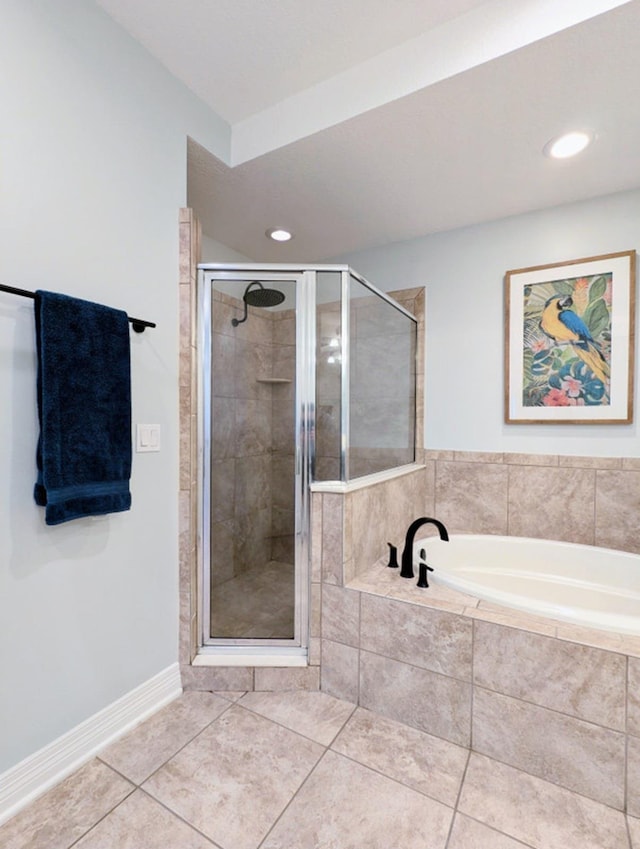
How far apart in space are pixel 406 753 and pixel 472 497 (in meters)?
1.54

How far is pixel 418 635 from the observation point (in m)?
1.58

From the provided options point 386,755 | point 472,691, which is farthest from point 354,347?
point 386,755

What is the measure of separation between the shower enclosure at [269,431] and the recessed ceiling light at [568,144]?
1042mm

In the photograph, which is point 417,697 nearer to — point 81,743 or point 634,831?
point 634,831

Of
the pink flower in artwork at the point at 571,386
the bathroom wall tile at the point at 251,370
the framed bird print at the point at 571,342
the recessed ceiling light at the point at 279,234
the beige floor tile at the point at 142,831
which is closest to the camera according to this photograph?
the beige floor tile at the point at 142,831

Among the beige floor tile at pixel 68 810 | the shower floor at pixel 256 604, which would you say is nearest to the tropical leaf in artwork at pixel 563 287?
the shower floor at pixel 256 604

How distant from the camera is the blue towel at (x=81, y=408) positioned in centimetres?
124

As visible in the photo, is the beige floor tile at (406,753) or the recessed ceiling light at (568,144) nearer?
the beige floor tile at (406,753)

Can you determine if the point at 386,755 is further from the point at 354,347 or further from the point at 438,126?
the point at 438,126

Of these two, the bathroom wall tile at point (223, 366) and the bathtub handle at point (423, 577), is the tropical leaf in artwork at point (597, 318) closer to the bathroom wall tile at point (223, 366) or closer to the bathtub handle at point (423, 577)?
the bathtub handle at point (423, 577)

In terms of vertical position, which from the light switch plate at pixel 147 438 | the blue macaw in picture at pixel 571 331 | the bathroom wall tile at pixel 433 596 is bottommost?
A: the bathroom wall tile at pixel 433 596

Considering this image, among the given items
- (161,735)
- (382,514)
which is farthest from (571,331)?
(161,735)

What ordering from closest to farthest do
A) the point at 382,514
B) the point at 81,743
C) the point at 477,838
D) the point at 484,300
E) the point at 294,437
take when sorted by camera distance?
1. the point at 477,838
2. the point at 81,743
3. the point at 294,437
4. the point at 382,514
5. the point at 484,300

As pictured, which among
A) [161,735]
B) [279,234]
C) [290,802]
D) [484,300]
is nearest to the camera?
[290,802]
